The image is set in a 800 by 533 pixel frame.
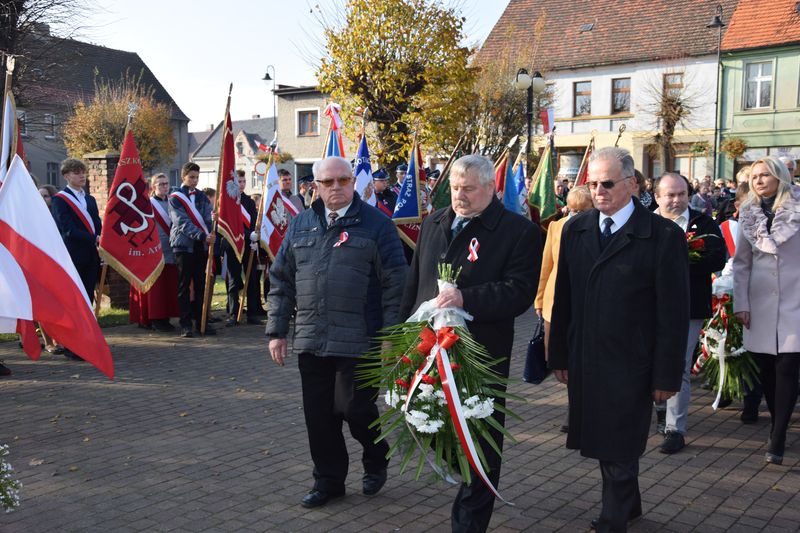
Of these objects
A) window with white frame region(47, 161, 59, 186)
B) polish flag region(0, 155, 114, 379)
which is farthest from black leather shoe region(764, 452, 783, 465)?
window with white frame region(47, 161, 59, 186)

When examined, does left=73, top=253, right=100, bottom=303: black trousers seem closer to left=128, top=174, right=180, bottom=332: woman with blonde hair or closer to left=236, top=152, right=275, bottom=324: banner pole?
left=128, top=174, right=180, bottom=332: woman with blonde hair

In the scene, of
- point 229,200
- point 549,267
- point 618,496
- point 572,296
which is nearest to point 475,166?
point 572,296

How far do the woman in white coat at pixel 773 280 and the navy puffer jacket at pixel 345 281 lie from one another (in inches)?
108

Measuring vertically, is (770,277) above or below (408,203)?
below

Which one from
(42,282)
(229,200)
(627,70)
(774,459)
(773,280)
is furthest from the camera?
(627,70)

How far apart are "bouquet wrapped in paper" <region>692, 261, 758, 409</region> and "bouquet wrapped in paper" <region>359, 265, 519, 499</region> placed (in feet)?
11.6

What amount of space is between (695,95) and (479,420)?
121ft

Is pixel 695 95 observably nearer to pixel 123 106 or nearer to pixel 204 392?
pixel 123 106

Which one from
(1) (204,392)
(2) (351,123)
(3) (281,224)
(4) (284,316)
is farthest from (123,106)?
(4) (284,316)

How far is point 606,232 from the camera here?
13.9ft

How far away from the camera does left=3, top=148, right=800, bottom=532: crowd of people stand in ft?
13.3

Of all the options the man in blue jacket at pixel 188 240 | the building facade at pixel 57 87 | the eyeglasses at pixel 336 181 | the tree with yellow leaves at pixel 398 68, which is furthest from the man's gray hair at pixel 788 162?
the building facade at pixel 57 87

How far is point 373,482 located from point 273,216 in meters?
7.08

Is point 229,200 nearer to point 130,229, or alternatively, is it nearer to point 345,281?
point 130,229
